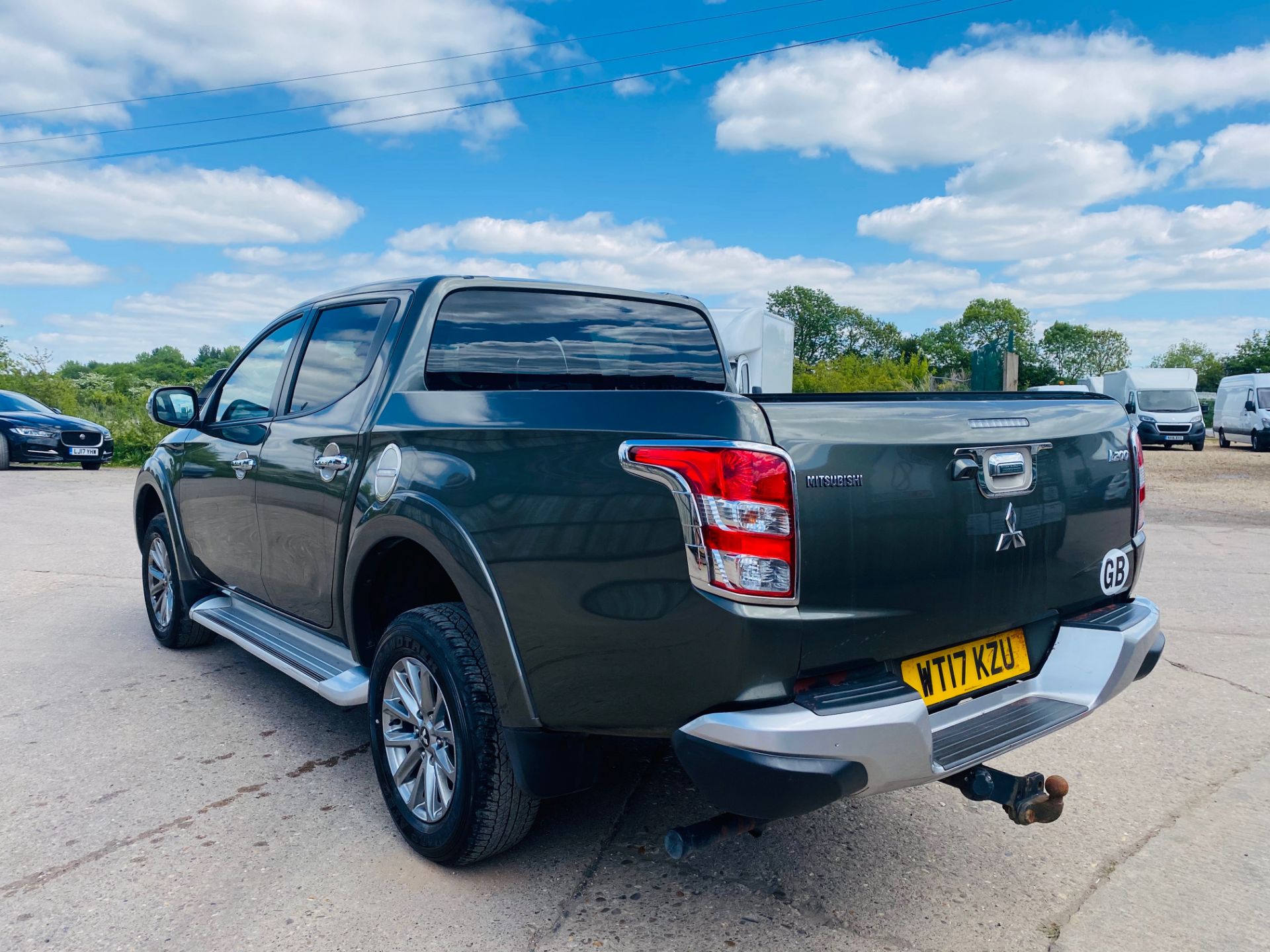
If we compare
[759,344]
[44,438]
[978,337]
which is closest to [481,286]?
[759,344]

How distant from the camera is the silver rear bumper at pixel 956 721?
209cm

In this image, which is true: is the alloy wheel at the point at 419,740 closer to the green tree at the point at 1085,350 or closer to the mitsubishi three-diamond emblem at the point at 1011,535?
the mitsubishi three-diamond emblem at the point at 1011,535

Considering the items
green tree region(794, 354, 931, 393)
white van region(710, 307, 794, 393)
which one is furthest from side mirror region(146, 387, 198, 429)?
green tree region(794, 354, 931, 393)

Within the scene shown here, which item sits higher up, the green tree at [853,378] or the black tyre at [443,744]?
the green tree at [853,378]

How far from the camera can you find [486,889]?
Answer: 8.92 ft

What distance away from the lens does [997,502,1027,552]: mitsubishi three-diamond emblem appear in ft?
8.18

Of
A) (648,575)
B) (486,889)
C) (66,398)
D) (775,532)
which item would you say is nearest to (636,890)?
(486,889)

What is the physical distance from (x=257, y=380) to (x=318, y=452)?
1.16 m

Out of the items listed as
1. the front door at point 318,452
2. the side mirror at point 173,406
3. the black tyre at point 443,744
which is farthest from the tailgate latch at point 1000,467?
the side mirror at point 173,406

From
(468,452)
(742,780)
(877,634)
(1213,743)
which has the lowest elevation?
(1213,743)

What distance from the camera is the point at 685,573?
2.14 metres

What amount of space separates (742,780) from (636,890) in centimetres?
83

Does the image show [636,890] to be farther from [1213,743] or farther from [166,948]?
[1213,743]

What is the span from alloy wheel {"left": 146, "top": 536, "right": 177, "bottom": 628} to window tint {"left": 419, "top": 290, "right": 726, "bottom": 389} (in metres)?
2.71
